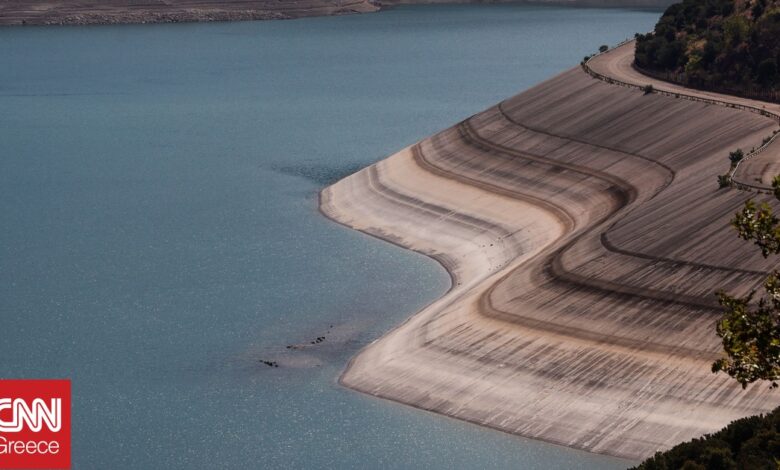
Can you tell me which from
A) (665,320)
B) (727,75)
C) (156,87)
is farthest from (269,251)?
(156,87)

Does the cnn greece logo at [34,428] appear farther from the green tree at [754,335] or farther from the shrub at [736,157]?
the shrub at [736,157]

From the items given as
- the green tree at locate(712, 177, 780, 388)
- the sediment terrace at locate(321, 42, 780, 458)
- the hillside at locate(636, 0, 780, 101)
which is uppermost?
the green tree at locate(712, 177, 780, 388)

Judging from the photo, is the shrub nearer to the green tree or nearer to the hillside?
the hillside

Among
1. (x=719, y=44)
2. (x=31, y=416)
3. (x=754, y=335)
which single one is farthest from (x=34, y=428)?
(x=719, y=44)

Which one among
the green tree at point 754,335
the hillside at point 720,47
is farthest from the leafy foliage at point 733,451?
the hillside at point 720,47

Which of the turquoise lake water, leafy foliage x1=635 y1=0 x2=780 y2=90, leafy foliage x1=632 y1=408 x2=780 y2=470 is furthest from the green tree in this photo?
leafy foliage x1=635 y1=0 x2=780 y2=90

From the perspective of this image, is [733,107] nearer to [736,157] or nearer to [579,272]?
[736,157]

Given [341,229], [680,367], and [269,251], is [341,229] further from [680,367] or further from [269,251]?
[680,367]
